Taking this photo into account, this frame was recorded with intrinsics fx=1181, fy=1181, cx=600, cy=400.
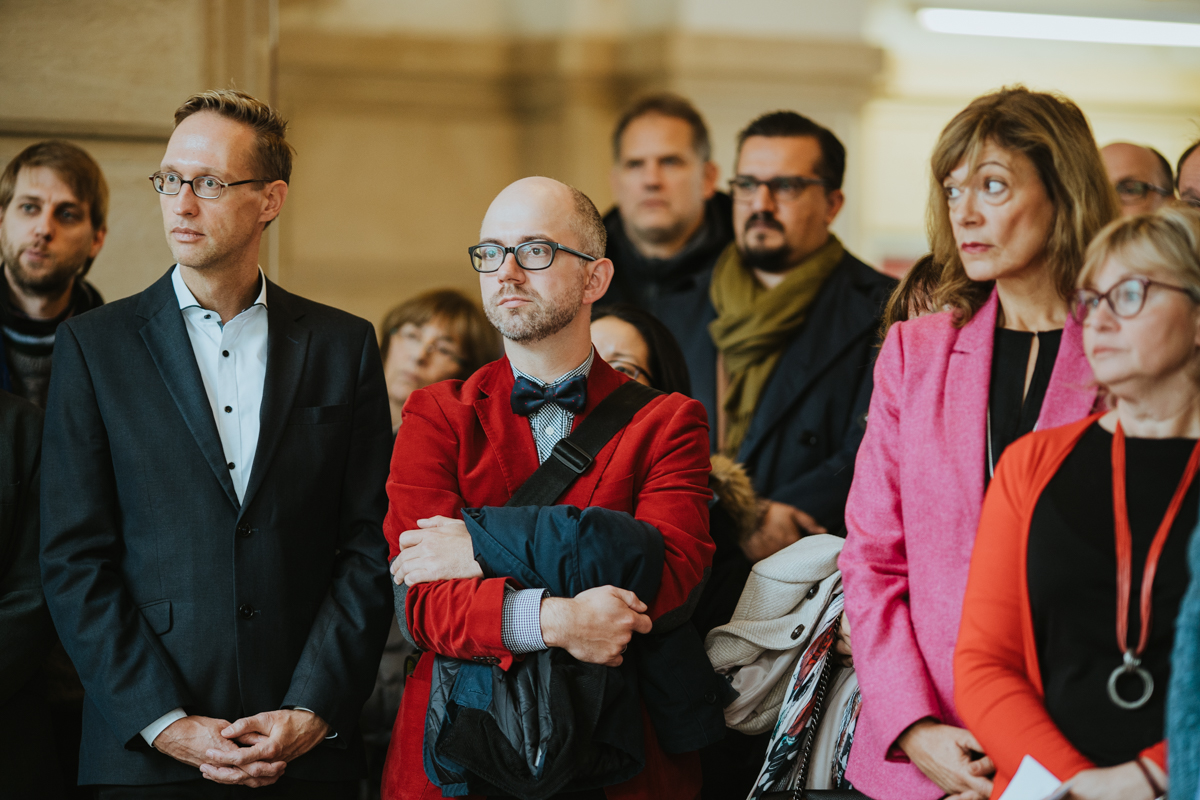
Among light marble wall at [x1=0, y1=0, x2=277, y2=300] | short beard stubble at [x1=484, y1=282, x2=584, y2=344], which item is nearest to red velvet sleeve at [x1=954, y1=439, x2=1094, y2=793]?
short beard stubble at [x1=484, y1=282, x2=584, y2=344]

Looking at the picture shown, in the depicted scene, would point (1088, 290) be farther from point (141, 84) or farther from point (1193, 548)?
point (141, 84)

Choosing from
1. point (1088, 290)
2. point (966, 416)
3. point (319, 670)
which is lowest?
point (319, 670)

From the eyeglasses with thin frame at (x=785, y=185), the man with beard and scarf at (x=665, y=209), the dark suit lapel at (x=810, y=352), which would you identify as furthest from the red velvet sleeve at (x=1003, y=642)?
the man with beard and scarf at (x=665, y=209)

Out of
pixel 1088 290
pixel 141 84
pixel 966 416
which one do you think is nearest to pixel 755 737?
pixel 966 416

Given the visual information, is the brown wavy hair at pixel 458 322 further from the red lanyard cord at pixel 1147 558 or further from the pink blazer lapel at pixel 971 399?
the red lanyard cord at pixel 1147 558

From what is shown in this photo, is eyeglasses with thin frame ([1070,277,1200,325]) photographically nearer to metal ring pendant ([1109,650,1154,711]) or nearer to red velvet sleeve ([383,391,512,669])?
metal ring pendant ([1109,650,1154,711])

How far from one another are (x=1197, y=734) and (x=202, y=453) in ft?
6.02

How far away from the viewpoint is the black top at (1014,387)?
6.93ft

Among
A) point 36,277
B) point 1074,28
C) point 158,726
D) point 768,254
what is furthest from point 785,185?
point 1074,28

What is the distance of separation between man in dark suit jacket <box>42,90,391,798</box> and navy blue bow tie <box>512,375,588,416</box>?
44 centimetres

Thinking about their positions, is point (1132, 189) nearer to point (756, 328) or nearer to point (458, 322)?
point (756, 328)

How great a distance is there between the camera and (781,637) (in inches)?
97.4

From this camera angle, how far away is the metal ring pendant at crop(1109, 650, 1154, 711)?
174cm

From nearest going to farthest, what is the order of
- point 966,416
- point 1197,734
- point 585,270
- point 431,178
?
point 1197,734
point 966,416
point 585,270
point 431,178
